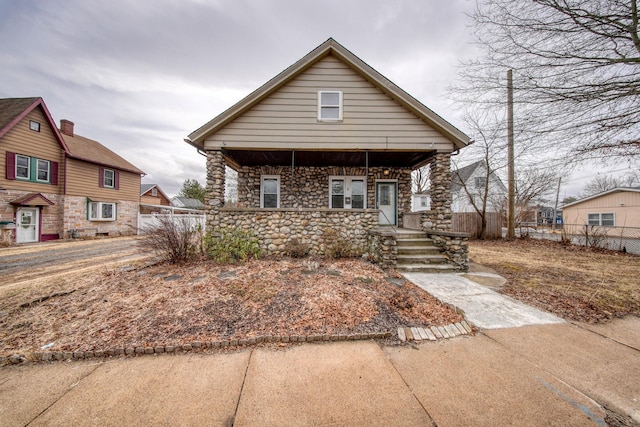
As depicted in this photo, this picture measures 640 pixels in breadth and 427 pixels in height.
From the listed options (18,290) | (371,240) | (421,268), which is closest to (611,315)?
(421,268)

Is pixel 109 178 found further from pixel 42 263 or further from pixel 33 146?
pixel 42 263

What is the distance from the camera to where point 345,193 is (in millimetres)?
9898

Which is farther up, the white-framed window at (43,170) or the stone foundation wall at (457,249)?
the white-framed window at (43,170)

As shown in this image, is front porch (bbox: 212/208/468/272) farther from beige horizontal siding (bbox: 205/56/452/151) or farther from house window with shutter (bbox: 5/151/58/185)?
house window with shutter (bbox: 5/151/58/185)

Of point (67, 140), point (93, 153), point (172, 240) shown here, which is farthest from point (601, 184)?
point (67, 140)

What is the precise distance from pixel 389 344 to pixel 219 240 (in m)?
5.62

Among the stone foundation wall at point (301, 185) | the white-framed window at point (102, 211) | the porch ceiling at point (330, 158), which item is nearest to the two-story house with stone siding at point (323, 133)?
the porch ceiling at point (330, 158)

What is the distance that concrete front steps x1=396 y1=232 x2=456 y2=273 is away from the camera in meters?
5.66

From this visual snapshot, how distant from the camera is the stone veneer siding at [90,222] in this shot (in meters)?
12.8

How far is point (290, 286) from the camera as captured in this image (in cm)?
423

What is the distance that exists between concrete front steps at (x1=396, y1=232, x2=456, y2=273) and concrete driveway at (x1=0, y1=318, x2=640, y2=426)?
2.92 metres

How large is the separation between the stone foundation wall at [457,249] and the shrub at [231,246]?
534 cm

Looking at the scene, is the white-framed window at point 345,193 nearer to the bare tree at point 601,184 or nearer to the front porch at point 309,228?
the front porch at point 309,228

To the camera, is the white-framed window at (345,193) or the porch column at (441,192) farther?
the white-framed window at (345,193)
